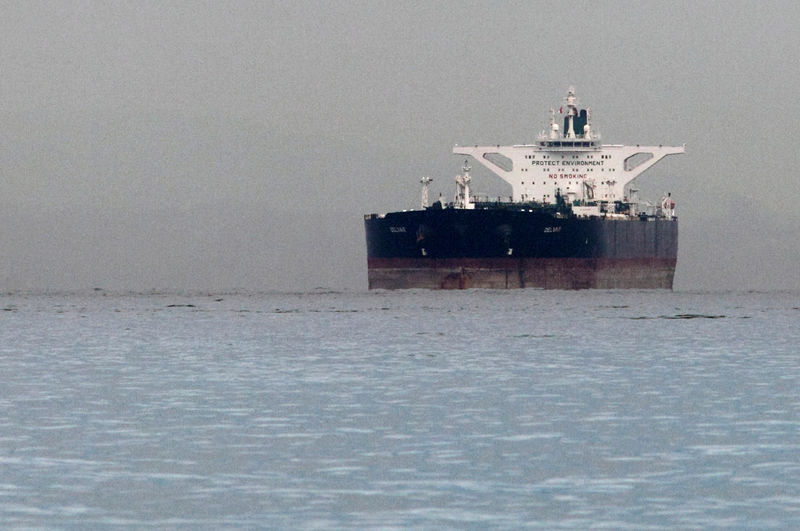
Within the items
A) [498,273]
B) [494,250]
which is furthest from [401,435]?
[498,273]

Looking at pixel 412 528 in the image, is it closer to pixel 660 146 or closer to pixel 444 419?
pixel 444 419

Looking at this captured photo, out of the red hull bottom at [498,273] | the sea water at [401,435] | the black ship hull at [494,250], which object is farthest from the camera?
the red hull bottom at [498,273]

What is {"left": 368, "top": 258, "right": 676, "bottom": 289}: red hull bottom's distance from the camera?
9031cm

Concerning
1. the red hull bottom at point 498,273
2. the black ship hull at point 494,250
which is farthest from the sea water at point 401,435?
the red hull bottom at point 498,273

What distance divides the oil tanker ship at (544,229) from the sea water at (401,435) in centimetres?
4749

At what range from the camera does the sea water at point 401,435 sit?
13797mm

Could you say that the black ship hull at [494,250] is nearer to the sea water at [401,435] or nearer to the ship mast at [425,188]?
the ship mast at [425,188]

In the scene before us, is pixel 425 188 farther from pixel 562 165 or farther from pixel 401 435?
pixel 401 435

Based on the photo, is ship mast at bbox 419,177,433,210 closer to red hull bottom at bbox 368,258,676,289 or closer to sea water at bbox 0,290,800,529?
red hull bottom at bbox 368,258,676,289

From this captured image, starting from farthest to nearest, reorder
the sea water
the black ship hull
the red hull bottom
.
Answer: the red hull bottom
the black ship hull
the sea water

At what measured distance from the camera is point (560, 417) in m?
21.6

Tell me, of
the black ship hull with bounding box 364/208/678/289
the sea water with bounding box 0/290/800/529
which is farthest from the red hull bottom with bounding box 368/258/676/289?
the sea water with bounding box 0/290/800/529

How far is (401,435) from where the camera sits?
1930 centimetres

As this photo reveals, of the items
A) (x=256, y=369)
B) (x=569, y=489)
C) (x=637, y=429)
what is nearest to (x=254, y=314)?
(x=256, y=369)
